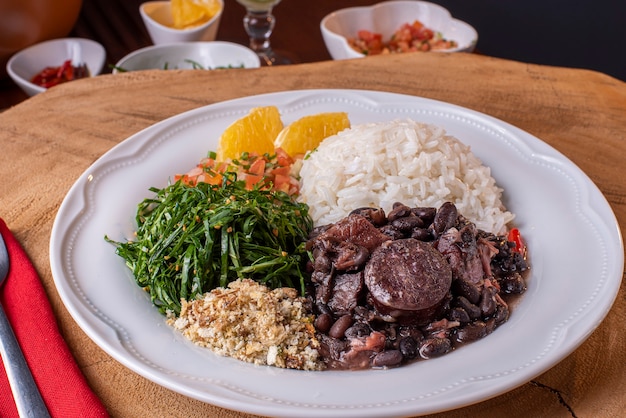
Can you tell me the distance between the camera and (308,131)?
14.5 ft

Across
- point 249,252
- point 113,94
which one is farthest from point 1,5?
point 249,252

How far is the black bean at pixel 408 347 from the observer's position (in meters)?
2.99

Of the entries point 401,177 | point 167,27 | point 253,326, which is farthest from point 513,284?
point 167,27

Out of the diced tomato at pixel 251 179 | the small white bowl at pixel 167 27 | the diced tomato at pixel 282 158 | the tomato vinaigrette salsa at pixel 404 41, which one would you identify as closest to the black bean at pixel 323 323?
the diced tomato at pixel 251 179

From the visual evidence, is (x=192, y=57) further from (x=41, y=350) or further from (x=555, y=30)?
(x=555, y=30)

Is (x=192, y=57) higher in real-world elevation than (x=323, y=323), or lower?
lower

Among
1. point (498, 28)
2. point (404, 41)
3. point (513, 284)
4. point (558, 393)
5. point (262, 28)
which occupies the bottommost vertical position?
point (498, 28)

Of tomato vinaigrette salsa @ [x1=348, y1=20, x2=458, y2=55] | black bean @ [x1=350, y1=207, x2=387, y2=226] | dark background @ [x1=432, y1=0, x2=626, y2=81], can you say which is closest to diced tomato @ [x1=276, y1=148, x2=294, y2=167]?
black bean @ [x1=350, y1=207, x2=387, y2=226]

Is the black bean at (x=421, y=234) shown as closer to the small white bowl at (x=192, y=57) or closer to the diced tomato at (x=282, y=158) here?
the diced tomato at (x=282, y=158)

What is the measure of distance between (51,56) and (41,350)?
472 cm

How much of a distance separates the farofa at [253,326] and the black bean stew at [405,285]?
122 mm

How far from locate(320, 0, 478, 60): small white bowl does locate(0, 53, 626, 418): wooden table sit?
1359 mm

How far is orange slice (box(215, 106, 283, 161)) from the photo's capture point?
13.9 feet

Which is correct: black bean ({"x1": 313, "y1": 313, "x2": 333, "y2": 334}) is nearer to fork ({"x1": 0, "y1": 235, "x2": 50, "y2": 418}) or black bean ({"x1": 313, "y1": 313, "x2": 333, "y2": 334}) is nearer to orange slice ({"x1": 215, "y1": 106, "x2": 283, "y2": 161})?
fork ({"x1": 0, "y1": 235, "x2": 50, "y2": 418})
